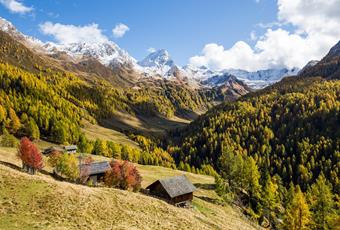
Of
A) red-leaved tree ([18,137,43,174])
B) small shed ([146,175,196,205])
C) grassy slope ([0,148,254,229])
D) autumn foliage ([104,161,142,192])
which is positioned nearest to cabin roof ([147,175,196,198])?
small shed ([146,175,196,205])

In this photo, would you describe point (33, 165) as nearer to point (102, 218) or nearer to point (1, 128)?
point (102, 218)

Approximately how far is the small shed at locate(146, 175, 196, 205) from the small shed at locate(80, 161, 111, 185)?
48.2 ft

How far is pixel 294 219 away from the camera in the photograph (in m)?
92.4

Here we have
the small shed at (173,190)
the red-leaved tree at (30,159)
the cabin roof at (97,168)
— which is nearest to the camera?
the red-leaved tree at (30,159)

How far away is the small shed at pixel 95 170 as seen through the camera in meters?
94.1

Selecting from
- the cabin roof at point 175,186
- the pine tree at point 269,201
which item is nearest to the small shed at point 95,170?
the cabin roof at point 175,186

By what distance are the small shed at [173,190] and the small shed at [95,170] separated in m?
14.7

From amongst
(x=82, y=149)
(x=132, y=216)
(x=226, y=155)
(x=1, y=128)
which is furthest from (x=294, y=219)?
(x=1, y=128)

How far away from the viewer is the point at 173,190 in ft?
285

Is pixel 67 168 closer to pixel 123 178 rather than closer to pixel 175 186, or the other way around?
pixel 123 178

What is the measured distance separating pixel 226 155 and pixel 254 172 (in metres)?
12.4

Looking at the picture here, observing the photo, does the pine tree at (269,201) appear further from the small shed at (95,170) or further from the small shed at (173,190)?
the small shed at (95,170)

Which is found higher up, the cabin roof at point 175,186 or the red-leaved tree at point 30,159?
the red-leaved tree at point 30,159

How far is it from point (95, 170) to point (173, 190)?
74.2 ft
